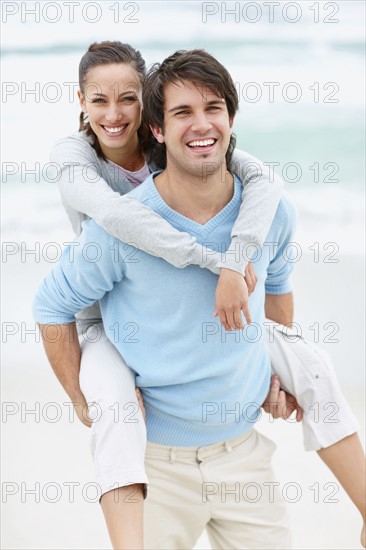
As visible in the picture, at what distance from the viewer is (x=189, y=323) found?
1995 mm

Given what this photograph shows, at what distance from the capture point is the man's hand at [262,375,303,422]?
2.20 meters

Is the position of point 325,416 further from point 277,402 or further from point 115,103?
point 115,103

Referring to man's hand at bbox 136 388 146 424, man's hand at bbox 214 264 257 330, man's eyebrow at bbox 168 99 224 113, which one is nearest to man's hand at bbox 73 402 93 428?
man's hand at bbox 136 388 146 424

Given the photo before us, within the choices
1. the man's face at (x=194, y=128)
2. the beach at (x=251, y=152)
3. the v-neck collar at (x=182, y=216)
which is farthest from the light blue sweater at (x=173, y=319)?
the beach at (x=251, y=152)

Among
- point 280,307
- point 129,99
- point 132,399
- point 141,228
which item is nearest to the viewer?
point 141,228

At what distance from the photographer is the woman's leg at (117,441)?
1.90 metres

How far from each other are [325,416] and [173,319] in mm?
478

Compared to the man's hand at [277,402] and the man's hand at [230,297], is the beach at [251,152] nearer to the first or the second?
the man's hand at [230,297]

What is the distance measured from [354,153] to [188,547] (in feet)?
21.7

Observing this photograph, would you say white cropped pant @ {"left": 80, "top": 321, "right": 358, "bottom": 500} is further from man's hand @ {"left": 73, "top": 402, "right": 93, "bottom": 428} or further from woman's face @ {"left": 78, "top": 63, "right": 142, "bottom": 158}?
woman's face @ {"left": 78, "top": 63, "right": 142, "bottom": 158}

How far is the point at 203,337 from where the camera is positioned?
2.01 metres

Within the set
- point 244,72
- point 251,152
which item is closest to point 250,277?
point 251,152

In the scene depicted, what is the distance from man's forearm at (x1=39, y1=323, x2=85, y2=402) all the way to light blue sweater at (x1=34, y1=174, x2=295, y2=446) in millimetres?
32

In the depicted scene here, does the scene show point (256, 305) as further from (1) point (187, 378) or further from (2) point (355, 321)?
(2) point (355, 321)
